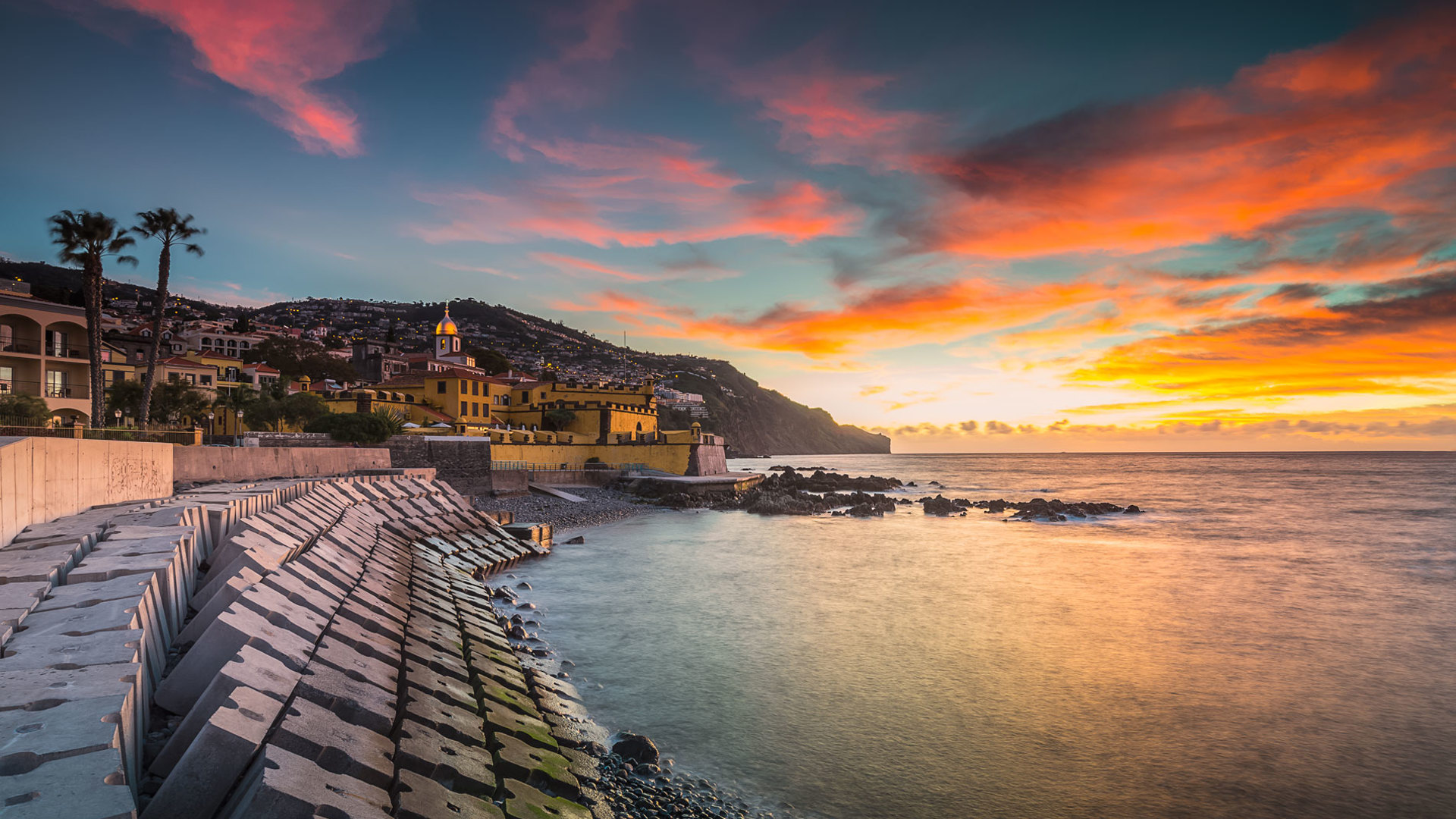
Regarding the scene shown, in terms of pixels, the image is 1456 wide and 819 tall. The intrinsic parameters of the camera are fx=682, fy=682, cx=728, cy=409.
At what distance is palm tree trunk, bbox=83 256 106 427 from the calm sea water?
17547mm

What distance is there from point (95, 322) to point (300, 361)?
48.0 meters

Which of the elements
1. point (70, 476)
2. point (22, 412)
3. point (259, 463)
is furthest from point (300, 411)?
point (70, 476)

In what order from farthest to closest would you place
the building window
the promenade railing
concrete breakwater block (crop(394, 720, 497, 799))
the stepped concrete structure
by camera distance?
the promenade railing → the building window → concrete breakwater block (crop(394, 720, 497, 799)) → the stepped concrete structure

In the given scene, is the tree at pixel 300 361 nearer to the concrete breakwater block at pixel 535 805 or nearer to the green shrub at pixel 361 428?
the green shrub at pixel 361 428

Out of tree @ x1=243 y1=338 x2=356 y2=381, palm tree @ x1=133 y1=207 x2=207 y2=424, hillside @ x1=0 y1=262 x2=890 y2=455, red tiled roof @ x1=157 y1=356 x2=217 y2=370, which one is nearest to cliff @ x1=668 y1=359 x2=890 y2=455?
hillside @ x1=0 y1=262 x2=890 y2=455

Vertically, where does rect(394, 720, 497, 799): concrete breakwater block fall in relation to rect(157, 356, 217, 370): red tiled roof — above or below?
below

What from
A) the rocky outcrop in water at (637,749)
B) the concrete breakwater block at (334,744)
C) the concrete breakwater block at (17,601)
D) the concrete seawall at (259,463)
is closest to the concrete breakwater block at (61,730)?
the concrete breakwater block at (334,744)

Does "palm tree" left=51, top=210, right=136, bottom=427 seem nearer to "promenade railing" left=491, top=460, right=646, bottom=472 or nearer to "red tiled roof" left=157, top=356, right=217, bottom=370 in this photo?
"promenade railing" left=491, top=460, right=646, bottom=472

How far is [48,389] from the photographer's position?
1220 inches

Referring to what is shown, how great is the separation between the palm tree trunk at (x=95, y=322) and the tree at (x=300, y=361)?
44193 mm

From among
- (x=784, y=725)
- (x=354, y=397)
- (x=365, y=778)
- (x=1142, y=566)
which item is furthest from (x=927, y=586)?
(x=354, y=397)

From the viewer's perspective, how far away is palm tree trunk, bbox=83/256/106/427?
76.7ft

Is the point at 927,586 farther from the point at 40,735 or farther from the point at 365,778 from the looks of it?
the point at 40,735

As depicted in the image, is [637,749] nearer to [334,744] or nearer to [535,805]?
[535,805]
